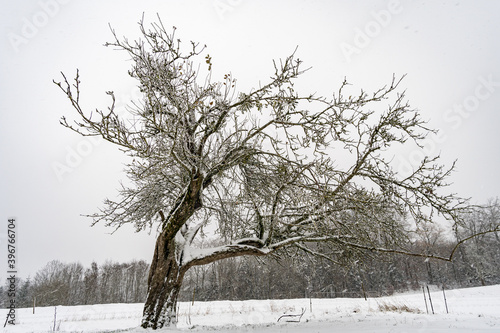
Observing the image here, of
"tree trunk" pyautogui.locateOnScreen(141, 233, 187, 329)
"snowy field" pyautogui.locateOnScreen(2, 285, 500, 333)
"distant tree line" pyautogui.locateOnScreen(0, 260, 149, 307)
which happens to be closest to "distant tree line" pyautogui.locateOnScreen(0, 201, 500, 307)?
"distant tree line" pyautogui.locateOnScreen(0, 260, 149, 307)

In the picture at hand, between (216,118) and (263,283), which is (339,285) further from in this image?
(216,118)

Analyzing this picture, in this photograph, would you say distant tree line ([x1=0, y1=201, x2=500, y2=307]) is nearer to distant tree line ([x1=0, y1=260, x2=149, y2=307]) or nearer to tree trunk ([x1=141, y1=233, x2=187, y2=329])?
distant tree line ([x1=0, y1=260, x2=149, y2=307])

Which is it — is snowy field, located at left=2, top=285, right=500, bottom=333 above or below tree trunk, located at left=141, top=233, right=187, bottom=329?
below

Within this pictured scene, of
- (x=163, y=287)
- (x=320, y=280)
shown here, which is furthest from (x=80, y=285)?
(x=163, y=287)

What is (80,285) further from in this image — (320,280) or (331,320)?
(331,320)

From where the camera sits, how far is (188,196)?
609cm

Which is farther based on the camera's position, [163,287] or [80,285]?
[80,285]

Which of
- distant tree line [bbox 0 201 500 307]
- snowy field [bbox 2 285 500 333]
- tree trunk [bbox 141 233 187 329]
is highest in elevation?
tree trunk [bbox 141 233 187 329]

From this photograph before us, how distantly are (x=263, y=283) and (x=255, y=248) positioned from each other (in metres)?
43.2

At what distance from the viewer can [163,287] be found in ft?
19.4

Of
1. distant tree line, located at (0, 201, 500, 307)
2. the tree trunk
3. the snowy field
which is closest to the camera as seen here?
the tree trunk

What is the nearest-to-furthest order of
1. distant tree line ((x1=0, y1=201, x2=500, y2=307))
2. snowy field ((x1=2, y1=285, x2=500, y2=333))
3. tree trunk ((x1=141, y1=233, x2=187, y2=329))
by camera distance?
tree trunk ((x1=141, y1=233, x2=187, y2=329)) → snowy field ((x1=2, y1=285, x2=500, y2=333)) → distant tree line ((x1=0, y1=201, x2=500, y2=307))

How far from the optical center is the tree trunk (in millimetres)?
5621

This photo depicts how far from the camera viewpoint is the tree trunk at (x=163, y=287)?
5621 millimetres
